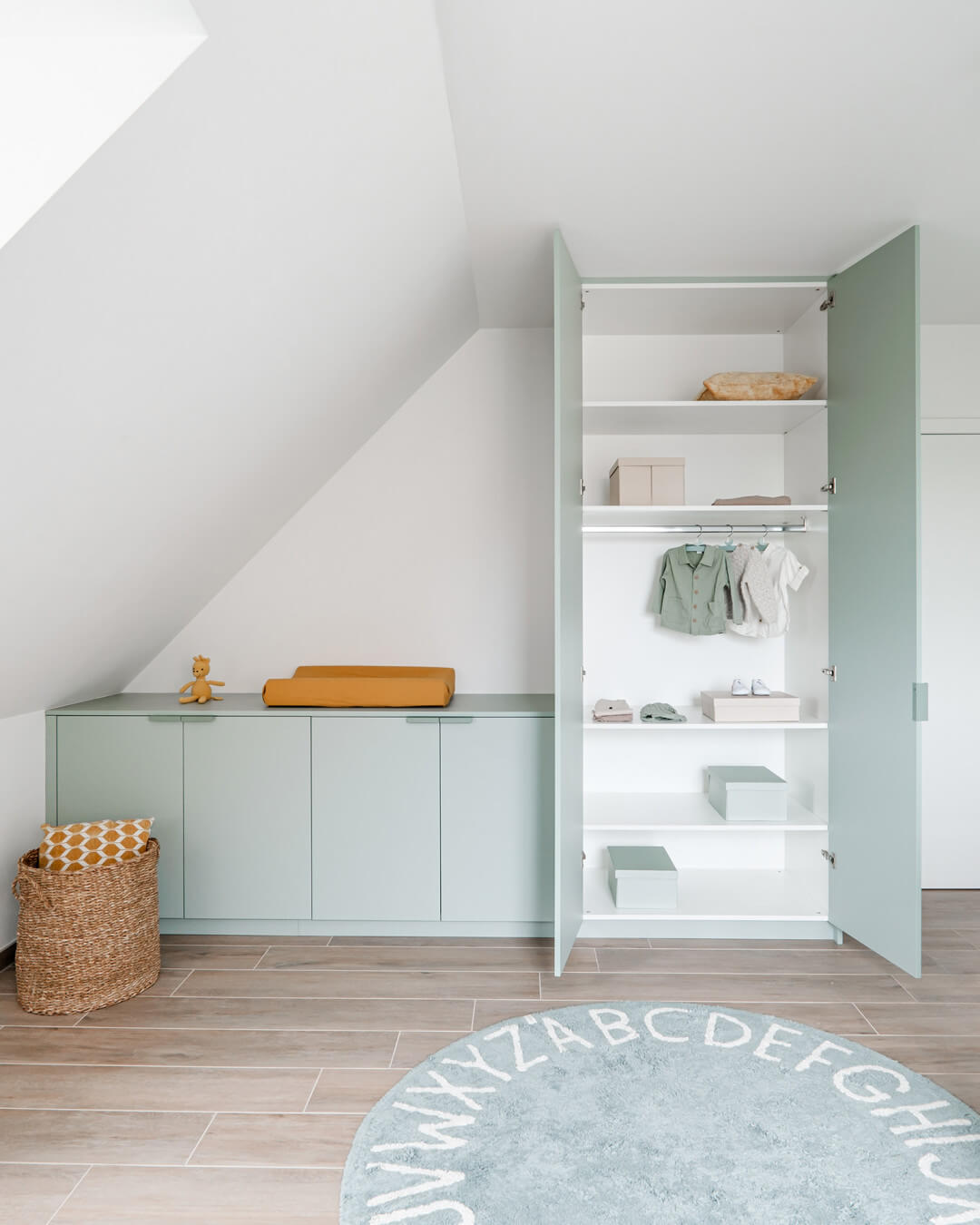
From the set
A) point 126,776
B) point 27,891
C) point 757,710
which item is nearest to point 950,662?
point 757,710

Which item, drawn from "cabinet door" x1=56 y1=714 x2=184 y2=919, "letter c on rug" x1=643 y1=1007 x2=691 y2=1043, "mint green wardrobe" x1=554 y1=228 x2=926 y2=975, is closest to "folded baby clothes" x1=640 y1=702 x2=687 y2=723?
"mint green wardrobe" x1=554 y1=228 x2=926 y2=975

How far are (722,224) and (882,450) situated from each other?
0.86 meters

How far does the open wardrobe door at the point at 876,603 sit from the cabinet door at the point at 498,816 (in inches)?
39.3

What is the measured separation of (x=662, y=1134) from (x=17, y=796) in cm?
221

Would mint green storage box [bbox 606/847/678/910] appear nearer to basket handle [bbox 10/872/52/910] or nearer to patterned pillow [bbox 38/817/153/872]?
patterned pillow [bbox 38/817/153/872]

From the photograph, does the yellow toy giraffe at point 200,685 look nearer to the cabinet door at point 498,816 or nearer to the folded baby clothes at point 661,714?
the cabinet door at point 498,816

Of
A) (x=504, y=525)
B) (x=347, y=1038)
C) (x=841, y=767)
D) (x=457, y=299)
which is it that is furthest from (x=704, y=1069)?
(x=457, y=299)

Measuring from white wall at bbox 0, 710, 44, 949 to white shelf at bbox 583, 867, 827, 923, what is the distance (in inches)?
75.1

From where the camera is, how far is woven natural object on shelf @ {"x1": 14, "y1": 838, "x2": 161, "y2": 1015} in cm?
234

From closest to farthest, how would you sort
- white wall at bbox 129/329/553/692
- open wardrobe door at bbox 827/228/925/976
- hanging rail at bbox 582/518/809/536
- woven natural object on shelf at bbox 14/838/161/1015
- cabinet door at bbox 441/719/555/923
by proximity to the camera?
woven natural object on shelf at bbox 14/838/161/1015 < open wardrobe door at bbox 827/228/925/976 < cabinet door at bbox 441/719/555/923 < hanging rail at bbox 582/518/809/536 < white wall at bbox 129/329/553/692

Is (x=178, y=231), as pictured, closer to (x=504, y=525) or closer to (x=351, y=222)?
(x=351, y=222)

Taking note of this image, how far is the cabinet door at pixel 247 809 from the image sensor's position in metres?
2.85

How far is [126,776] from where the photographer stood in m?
2.86

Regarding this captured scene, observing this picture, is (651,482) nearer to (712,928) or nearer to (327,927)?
(712,928)
